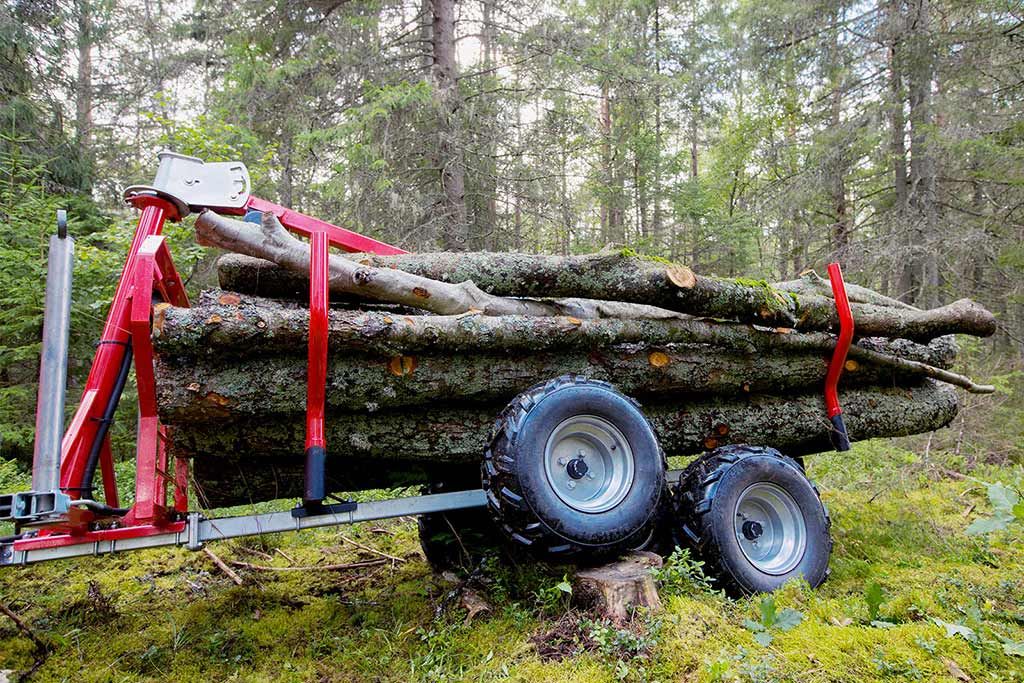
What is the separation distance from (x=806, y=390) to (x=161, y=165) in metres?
4.87

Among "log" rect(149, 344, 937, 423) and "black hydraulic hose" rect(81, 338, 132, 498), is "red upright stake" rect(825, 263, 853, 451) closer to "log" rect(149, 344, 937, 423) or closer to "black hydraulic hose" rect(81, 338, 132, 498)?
"log" rect(149, 344, 937, 423)

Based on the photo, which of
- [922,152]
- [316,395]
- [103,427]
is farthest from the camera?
[922,152]

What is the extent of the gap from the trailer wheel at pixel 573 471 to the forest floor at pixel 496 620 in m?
0.30

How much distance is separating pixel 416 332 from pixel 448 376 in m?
0.36

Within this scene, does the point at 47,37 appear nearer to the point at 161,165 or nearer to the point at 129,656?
the point at 161,165

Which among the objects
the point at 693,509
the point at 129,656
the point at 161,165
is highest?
the point at 161,165

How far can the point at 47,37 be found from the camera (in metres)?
10.3

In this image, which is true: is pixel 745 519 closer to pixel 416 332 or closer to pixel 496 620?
pixel 496 620

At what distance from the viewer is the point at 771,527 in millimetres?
3857

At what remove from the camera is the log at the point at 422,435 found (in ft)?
11.1

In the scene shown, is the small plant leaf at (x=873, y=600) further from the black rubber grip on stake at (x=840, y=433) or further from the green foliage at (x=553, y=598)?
the black rubber grip on stake at (x=840, y=433)

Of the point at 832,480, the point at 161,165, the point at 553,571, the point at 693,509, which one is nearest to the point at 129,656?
the point at 553,571

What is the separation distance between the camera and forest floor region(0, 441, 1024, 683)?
2.47m

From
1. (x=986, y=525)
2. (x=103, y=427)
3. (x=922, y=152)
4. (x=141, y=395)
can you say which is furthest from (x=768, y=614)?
(x=922, y=152)
